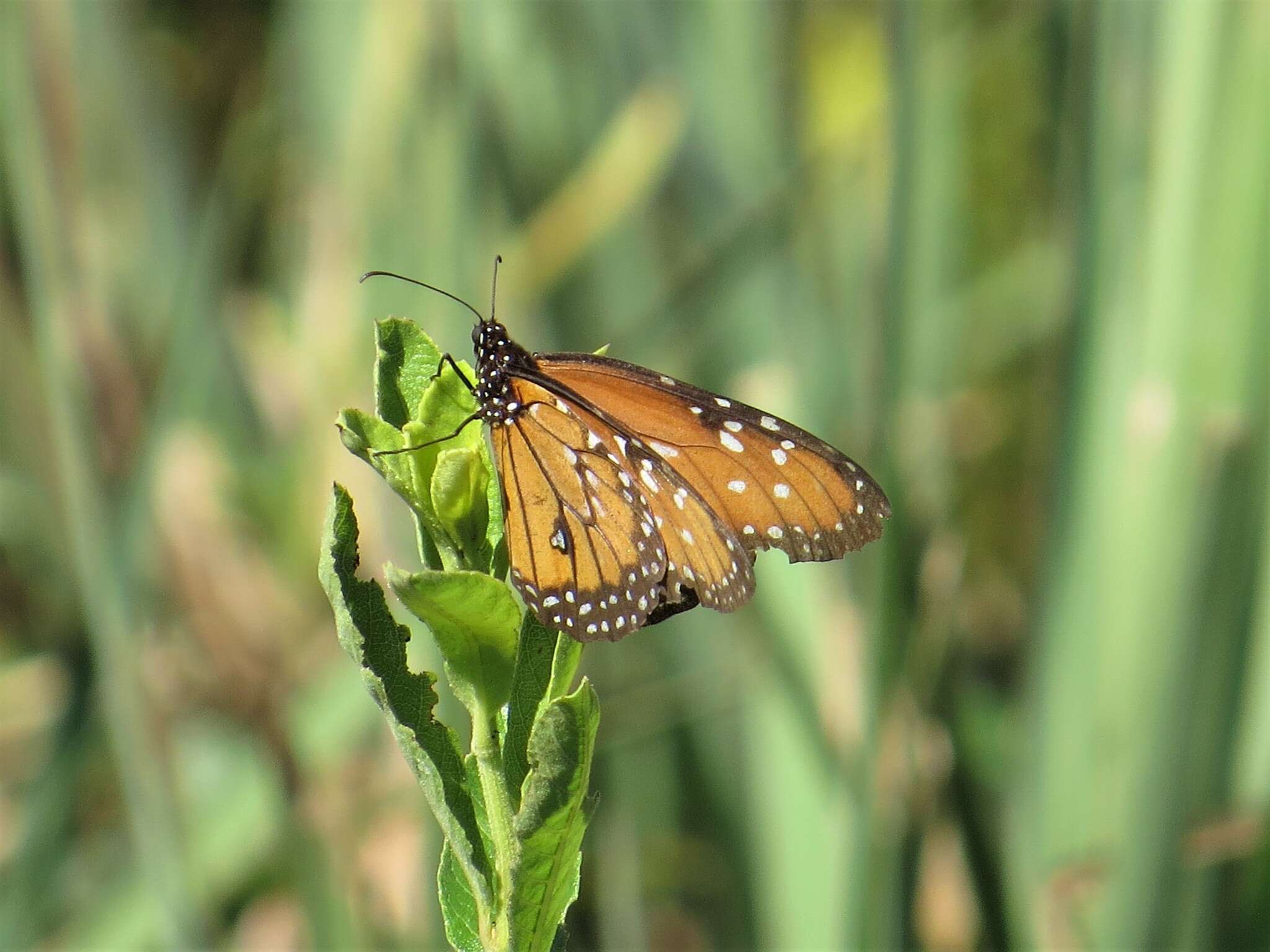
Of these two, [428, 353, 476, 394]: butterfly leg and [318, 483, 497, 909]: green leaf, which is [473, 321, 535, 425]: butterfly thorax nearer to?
[428, 353, 476, 394]: butterfly leg

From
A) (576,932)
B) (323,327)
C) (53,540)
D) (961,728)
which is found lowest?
(576,932)

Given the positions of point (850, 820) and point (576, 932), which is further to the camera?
point (576, 932)

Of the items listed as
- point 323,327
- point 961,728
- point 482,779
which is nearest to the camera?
point 482,779

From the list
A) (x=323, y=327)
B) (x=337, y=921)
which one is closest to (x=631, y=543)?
(x=337, y=921)

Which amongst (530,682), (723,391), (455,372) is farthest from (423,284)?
(723,391)

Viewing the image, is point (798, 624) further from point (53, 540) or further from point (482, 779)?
point (53, 540)

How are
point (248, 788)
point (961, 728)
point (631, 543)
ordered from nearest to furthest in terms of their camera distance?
point (631, 543), point (961, 728), point (248, 788)

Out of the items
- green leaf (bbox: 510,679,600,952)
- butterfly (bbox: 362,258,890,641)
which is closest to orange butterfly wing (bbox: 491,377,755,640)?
butterfly (bbox: 362,258,890,641)
